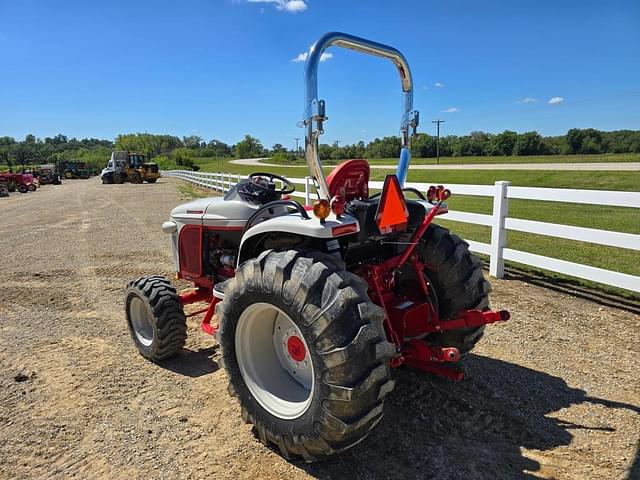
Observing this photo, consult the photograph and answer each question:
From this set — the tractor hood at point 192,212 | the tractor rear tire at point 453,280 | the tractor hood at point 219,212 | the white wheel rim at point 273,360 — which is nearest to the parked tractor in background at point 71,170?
the tractor hood at point 192,212

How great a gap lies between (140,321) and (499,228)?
4.38 meters

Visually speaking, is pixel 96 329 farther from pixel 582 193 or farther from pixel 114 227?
pixel 114 227

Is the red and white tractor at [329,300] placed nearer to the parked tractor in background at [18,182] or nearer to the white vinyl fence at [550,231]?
the white vinyl fence at [550,231]

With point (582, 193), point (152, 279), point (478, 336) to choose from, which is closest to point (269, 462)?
point (478, 336)

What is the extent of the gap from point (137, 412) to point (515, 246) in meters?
6.54

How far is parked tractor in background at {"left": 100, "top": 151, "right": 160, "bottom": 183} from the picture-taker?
3376 cm

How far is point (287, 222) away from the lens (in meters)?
2.49

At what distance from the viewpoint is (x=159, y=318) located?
357 cm

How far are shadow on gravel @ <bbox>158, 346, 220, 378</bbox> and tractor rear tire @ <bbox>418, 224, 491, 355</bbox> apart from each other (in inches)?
73.2

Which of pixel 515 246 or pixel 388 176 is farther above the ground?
pixel 388 176

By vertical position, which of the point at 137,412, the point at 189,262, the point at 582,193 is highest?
the point at 582,193

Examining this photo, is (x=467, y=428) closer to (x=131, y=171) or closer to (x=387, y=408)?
Answer: (x=387, y=408)

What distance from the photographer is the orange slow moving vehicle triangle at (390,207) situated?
2.48 metres

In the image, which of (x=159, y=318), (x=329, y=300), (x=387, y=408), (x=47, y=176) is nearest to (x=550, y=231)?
(x=387, y=408)
